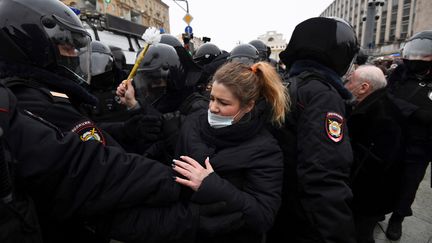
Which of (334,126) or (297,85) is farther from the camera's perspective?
(297,85)

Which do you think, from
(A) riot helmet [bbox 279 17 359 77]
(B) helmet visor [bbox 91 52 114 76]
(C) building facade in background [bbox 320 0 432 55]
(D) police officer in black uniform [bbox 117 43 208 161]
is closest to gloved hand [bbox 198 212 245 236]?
(D) police officer in black uniform [bbox 117 43 208 161]

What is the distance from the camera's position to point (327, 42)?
5.07ft

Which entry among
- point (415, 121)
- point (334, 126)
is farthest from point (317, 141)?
point (415, 121)

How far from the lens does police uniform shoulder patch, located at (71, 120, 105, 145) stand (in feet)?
3.39

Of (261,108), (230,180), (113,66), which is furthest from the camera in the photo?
(113,66)

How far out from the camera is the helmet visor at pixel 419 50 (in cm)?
270

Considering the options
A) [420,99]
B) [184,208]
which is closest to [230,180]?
[184,208]

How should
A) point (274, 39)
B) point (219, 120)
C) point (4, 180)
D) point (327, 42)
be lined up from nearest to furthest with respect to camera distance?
point (4, 180)
point (219, 120)
point (327, 42)
point (274, 39)

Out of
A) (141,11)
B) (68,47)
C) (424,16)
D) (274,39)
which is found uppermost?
(141,11)

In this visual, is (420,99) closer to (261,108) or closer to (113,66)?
(261,108)

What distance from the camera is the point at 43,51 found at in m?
1.15

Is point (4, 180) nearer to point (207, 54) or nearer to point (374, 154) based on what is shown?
point (374, 154)

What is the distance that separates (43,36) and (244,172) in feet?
3.85

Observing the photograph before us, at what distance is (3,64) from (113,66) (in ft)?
8.71
